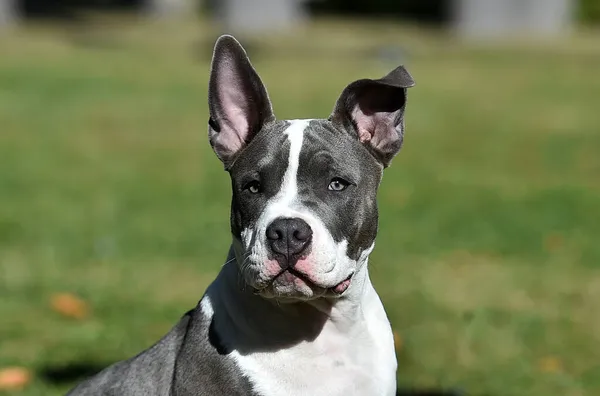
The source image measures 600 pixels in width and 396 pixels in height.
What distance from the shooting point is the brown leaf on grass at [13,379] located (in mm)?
6402

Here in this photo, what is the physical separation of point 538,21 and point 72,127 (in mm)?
19033

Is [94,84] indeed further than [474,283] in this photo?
Yes

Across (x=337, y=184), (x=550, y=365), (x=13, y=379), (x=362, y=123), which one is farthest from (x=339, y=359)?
(x=550, y=365)

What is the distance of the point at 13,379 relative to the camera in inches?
254

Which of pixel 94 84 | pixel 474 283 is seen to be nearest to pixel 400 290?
pixel 474 283

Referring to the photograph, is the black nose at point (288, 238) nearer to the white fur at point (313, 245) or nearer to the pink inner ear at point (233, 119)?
the white fur at point (313, 245)

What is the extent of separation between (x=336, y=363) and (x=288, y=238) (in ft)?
2.28

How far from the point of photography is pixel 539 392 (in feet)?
21.4

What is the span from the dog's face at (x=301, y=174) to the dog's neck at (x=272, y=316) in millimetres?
155

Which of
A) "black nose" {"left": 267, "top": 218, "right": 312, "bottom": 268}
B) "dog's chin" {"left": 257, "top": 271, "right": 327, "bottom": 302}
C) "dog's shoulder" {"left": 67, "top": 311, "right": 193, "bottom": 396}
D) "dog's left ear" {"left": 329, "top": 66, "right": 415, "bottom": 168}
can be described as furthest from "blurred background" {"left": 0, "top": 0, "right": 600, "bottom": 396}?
"black nose" {"left": 267, "top": 218, "right": 312, "bottom": 268}

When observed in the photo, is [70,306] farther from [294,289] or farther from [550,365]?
[294,289]

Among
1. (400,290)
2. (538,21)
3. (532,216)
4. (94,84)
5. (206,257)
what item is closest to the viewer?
(400,290)

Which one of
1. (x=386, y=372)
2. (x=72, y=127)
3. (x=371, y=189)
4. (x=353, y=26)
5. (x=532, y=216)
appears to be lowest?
(x=353, y=26)

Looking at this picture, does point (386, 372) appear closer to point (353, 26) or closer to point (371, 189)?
point (371, 189)
